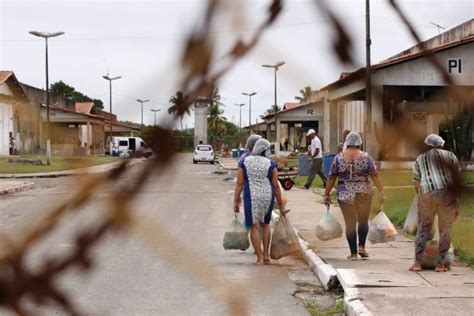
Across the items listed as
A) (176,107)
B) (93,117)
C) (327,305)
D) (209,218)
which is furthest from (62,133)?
(209,218)

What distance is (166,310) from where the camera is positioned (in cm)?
604

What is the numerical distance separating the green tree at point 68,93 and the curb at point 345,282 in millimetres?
4340

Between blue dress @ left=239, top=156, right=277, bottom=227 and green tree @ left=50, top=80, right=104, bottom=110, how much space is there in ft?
23.1

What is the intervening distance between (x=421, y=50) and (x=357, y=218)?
23.9 feet

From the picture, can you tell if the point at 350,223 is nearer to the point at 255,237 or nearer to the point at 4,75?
the point at 255,237

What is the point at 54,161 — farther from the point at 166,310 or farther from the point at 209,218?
the point at 209,218

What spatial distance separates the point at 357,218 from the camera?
817cm

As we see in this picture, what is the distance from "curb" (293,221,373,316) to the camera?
228 inches

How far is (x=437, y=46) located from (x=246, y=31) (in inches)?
10.7

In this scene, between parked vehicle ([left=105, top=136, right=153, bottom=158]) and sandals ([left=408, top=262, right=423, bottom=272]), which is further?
sandals ([left=408, top=262, right=423, bottom=272])

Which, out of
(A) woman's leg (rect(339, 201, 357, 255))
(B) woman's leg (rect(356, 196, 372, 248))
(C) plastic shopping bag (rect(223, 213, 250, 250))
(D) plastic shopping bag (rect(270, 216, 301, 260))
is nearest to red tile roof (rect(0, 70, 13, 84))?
(D) plastic shopping bag (rect(270, 216, 301, 260))

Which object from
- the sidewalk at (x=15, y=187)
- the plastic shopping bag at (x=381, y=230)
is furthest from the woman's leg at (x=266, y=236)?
the sidewalk at (x=15, y=187)

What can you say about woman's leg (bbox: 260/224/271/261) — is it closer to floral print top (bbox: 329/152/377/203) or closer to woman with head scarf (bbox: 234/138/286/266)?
woman with head scarf (bbox: 234/138/286/266)

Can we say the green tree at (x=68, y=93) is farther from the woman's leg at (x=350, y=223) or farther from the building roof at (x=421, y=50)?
the woman's leg at (x=350, y=223)
